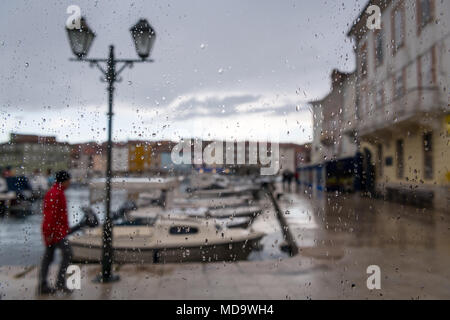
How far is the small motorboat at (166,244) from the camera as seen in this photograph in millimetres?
6309

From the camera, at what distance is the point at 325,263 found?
5344 mm

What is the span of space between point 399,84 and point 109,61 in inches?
506

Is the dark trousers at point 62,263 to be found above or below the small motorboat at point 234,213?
above

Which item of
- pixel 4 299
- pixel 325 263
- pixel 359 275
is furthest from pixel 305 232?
pixel 4 299

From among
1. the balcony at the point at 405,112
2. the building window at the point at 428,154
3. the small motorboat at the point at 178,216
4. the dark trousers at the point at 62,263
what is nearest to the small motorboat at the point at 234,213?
the small motorboat at the point at 178,216

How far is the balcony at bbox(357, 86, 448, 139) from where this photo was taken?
455 inches

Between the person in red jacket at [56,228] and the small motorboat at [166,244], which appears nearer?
the person in red jacket at [56,228]

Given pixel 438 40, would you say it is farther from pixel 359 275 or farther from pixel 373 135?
pixel 359 275

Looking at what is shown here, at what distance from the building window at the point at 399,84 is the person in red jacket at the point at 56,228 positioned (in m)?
12.8

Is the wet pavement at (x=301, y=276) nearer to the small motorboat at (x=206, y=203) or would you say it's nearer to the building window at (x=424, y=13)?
the small motorboat at (x=206, y=203)

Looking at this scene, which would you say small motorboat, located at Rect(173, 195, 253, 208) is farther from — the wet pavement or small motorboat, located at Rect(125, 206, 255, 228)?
the wet pavement

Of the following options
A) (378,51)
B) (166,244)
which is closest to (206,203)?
(166,244)

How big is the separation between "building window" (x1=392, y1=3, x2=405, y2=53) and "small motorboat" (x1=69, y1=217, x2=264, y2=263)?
9131 millimetres
